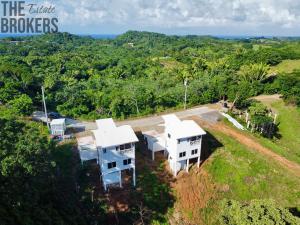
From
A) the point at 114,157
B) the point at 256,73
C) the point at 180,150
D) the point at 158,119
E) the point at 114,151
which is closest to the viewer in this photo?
the point at 114,151

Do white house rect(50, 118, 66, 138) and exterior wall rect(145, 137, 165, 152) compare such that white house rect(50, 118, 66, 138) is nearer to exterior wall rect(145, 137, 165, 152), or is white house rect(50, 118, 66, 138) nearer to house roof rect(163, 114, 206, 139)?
exterior wall rect(145, 137, 165, 152)

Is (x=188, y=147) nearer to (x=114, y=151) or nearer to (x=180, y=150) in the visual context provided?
(x=180, y=150)

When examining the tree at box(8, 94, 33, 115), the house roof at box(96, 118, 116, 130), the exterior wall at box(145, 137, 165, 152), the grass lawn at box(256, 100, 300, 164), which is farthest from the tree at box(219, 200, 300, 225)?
the tree at box(8, 94, 33, 115)

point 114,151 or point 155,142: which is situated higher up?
point 114,151

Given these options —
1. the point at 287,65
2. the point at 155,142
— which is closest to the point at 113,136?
the point at 155,142

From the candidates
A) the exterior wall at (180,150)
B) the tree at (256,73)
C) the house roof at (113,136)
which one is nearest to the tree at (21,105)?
the house roof at (113,136)

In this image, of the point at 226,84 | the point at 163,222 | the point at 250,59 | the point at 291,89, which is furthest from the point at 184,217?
the point at 250,59
